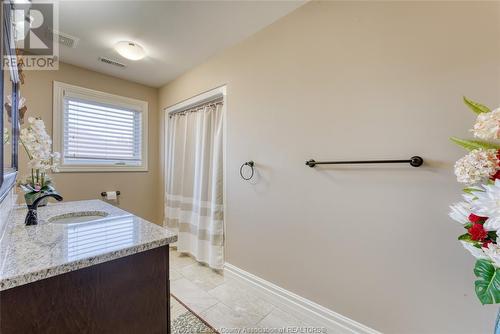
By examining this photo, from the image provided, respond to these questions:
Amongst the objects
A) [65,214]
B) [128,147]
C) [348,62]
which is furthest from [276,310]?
[128,147]

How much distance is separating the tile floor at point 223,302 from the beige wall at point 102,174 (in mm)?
1212

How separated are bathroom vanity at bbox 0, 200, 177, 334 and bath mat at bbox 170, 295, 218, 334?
0.74 metres

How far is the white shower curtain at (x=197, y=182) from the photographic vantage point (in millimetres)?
2363

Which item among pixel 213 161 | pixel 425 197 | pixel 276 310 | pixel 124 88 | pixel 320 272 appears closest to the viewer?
pixel 425 197

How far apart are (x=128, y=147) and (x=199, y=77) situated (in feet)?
4.74

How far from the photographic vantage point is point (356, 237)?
140 centimetres

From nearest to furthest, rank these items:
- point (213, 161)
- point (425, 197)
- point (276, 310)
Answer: point (425, 197), point (276, 310), point (213, 161)

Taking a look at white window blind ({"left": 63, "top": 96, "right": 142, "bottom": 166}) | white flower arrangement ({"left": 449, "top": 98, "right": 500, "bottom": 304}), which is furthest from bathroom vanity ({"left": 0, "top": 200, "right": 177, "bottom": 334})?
white window blind ({"left": 63, "top": 96, "right": 142, "bottom": 166})

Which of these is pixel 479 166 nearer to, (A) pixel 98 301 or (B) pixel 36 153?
(A) pixel 98 301

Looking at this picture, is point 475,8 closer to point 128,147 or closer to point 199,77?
point 199,77

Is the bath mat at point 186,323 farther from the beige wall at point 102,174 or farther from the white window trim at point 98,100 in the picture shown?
the white window trim at point 98,100

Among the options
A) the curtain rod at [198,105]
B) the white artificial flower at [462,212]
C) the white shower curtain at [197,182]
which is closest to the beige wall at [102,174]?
the white shower curtain at [197,182]

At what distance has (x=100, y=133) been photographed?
2775 mm

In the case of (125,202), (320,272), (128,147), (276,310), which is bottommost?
(276,310)
